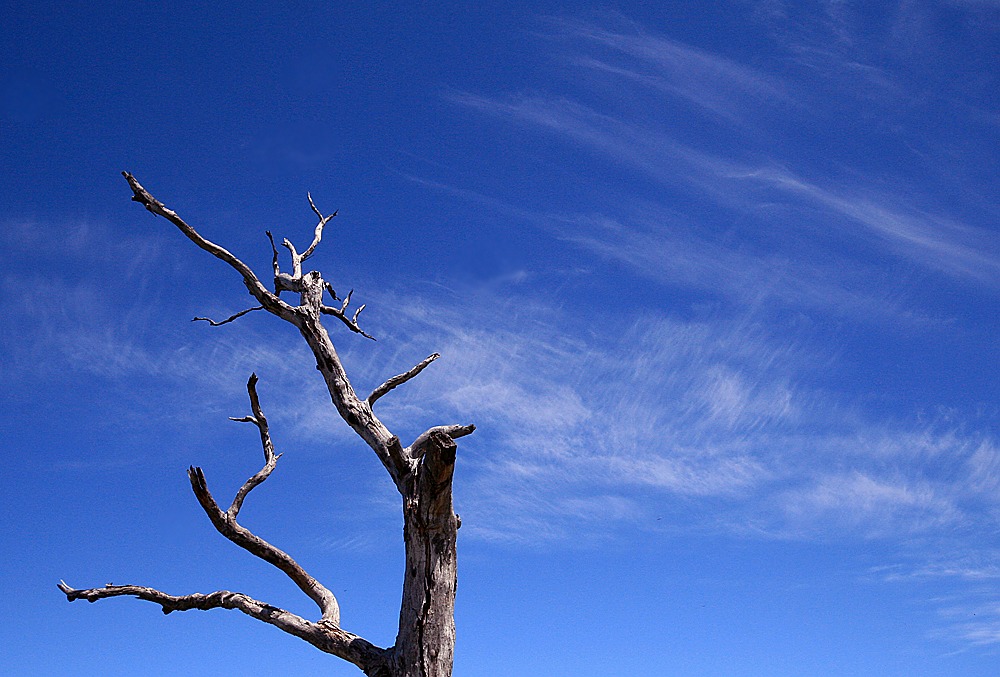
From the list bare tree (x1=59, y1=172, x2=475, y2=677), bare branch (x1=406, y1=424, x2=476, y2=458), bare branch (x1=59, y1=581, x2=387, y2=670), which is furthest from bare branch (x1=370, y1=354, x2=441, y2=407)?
bare branch (x1=59, y1=581, x2=387, y2=670)

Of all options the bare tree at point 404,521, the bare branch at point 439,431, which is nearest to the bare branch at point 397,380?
the bare tree at point 404,521

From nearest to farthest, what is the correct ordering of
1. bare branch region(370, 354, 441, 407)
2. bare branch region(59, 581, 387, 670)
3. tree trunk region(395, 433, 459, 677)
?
tree trunk region(395, 433, 459, 677), bare branch region(59, 581, 387, 670), bare branch region(370, 354, 441, 407)

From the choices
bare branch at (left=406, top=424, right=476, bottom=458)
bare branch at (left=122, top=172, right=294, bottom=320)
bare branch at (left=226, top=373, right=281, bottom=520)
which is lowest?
bare branch at (left=406, top=424, right=476, bottom=458)

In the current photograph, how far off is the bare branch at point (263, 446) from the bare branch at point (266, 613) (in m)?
0.89

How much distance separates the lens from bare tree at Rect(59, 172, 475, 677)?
6512mm

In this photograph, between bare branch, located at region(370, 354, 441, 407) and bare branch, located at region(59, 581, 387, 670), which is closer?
bare branch, located at region(59, 581, 387, 670)

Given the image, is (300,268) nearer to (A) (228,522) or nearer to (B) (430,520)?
(A) (228,522)

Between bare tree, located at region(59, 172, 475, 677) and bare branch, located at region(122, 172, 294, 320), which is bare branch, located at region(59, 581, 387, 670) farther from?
bare branch, located at region(122, 172, 294, 320)

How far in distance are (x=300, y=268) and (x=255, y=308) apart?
742 millimetres

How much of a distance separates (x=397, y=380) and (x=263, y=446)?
1828mm

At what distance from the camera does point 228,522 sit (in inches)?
306

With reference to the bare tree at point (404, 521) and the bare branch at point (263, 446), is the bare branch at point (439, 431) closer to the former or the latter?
the bare tree at point (404, 521)

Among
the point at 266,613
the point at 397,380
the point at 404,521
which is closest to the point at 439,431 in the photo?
the point at 404,521

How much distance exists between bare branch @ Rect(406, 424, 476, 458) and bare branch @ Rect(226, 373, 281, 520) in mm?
2137
